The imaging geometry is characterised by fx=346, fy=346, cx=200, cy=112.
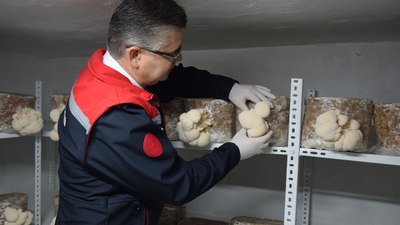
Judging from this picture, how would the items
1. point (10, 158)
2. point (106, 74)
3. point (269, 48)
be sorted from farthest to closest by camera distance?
point (10, 158) → point (269, 48) → point (106, 74)

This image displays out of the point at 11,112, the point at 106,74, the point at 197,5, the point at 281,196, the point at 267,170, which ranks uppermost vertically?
the point at 197,5

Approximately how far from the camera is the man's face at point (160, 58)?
964 mm

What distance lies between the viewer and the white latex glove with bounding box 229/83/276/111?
120 centimetres

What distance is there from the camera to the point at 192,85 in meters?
1.35

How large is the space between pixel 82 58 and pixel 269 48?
4.31ft

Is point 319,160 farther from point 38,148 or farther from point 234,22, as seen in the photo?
point 38,148

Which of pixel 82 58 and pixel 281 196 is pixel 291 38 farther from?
pixel 82 58

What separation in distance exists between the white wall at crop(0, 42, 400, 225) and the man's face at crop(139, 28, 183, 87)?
0.96m

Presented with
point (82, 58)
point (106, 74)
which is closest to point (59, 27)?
point (106, 74)

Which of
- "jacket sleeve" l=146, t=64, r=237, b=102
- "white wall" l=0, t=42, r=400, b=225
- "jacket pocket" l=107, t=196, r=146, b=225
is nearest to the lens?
"jacket pocket" l=107, t=196, r=146, b=225

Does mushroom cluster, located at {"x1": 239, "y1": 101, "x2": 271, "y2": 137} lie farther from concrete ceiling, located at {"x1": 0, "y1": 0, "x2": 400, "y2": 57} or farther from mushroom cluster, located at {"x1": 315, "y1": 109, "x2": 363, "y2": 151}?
concrete ceiling, located at {"x1": 0, "y1": 0, "x2": 400, "y2": 57}

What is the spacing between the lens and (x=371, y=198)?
1676 millimetres

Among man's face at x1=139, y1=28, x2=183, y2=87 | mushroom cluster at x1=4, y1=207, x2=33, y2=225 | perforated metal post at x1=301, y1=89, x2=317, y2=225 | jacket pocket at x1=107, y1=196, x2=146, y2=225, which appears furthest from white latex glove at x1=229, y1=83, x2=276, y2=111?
mushroom cluster at x1=4, y1=207, x2=33, y2=225

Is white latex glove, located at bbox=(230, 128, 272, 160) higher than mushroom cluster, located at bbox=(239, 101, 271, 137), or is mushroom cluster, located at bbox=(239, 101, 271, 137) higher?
mushroom cluster, located at bbox=(239, 101, 271, 137)
